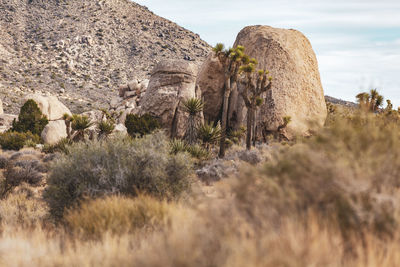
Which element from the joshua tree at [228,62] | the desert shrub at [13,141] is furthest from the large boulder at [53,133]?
the joshua tree at [228,62]

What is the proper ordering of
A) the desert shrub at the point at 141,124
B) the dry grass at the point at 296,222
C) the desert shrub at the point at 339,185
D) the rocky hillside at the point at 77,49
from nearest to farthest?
the dry grass at the point at 296,222 → the desert shrub at the point at 339,185 → the desert shrub at the point at 141,124 → the rocky hillside at the point at 77,49

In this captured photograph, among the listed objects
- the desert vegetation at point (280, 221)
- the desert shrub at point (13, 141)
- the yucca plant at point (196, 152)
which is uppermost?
the desert vegetation at point (280, 221)

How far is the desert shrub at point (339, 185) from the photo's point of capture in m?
3.83

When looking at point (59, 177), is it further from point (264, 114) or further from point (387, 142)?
point (264, 114)

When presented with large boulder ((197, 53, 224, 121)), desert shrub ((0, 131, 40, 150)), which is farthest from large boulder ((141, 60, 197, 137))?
desert shrub ((0, 131, 40, 150))

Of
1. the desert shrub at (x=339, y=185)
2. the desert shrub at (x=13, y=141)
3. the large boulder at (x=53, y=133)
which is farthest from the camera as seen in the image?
the large boulder at (x=53, y=133)

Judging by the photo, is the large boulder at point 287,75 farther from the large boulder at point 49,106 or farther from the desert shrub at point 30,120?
the large boulder at point 49,106

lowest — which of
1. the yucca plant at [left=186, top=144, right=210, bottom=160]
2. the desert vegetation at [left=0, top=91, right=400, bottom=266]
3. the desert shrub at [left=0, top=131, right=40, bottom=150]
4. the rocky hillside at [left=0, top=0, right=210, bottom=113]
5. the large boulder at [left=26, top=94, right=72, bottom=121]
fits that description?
the desert shrub at [left=0, top=131, right=40, bottom=150]

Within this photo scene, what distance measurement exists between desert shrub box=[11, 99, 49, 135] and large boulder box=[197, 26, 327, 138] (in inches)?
733

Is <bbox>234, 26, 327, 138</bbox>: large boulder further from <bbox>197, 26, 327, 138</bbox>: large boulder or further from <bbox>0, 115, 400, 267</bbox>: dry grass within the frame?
<bbox>0, 115, 400, 267</bbox>: dry grass

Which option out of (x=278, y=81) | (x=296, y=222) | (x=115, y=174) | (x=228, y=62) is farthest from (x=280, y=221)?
(x=278, y=81)

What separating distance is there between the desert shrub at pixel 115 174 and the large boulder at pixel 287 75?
685 inches

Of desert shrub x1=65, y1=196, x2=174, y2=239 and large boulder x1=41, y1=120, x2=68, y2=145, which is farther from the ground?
desert shrub x1=65, y1=196, x2=174, y2=239

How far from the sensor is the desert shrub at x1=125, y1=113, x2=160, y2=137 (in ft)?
78.9
